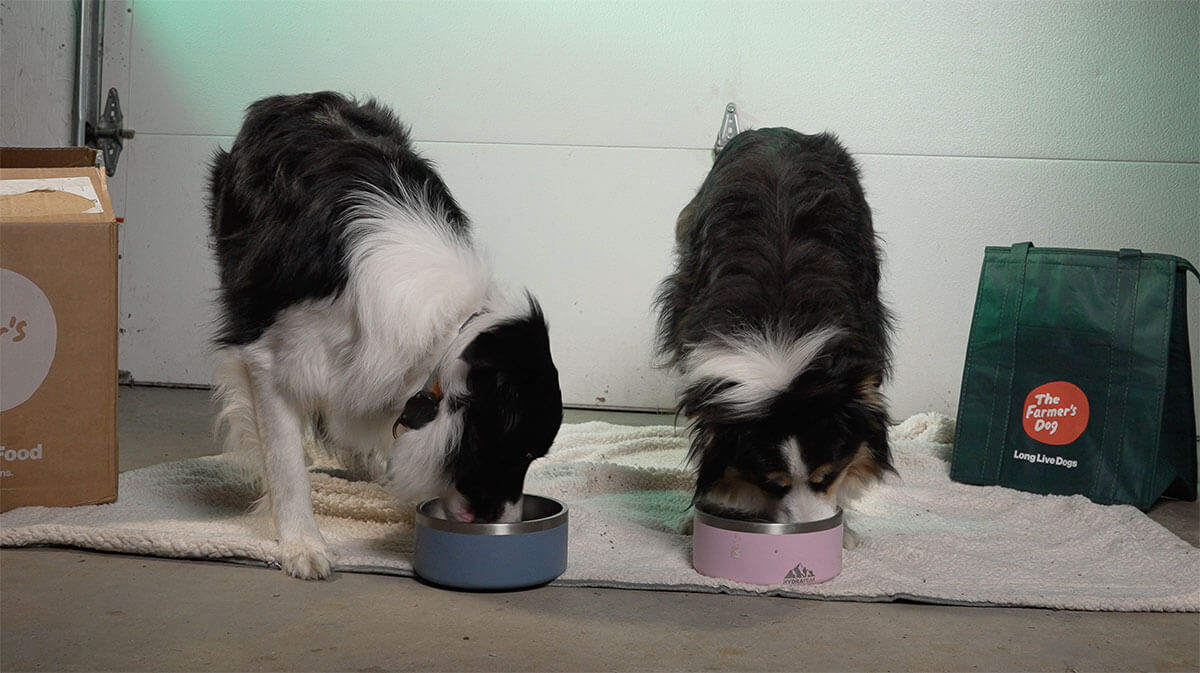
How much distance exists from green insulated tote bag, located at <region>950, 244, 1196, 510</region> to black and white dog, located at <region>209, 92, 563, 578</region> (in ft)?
6.00

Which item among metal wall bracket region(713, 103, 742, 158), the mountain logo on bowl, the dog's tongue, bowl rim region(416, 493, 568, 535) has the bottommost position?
the mountain logo on bowl

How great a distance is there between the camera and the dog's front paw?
2.33 metres

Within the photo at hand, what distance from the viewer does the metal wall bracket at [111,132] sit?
4.76 meters

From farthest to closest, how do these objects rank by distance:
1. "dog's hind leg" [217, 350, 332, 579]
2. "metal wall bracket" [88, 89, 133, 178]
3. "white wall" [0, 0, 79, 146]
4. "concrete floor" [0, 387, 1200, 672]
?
"metal wall bracket" [88, 89, 133, 178] → "white wall" [0, 0, 79, 146] → "dog's hind leg" [217, 350, 332, 579] → "concrete floor" [0, 387, 1200, 672]

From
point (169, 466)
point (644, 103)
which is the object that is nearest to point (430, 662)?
point (169, 466)

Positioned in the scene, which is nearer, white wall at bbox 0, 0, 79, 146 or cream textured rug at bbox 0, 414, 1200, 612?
cream textured rug at bbox 0, 414, 1200, 612

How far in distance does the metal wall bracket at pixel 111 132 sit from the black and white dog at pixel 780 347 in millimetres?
3060

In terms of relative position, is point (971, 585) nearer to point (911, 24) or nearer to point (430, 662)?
point (430, 662)

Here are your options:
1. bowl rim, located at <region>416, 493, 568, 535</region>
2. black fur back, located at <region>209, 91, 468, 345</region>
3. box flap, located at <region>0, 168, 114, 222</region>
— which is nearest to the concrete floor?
bowl rim, located at <region>416, 493, 568, 535</region>

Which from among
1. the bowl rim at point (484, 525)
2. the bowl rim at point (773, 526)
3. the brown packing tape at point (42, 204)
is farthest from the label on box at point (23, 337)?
the bowl rim at point (773, 526)

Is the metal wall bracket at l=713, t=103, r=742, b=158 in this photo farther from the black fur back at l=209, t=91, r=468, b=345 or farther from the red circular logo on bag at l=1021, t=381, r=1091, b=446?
the black fur back at l=209, t=91, r=468, b=345

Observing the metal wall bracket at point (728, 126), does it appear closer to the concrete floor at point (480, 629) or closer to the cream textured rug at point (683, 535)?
the cream textured rug at point (683, 535)

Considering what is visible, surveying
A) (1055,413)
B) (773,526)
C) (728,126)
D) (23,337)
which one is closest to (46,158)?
(23,337)

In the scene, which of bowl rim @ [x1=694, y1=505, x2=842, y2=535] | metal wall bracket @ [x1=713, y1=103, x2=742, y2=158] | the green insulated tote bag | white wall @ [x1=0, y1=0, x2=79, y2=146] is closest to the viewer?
bowl rim @ [x1=694, y1=505, x2=842, y2=535]
